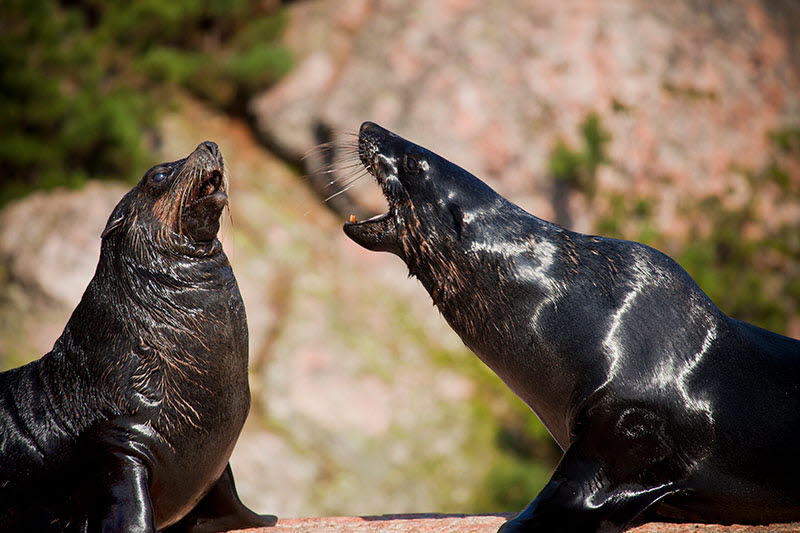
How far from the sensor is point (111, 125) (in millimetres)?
16391

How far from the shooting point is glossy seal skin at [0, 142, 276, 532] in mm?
4906

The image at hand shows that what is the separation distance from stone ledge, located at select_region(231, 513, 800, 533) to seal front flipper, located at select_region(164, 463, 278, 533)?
157mm

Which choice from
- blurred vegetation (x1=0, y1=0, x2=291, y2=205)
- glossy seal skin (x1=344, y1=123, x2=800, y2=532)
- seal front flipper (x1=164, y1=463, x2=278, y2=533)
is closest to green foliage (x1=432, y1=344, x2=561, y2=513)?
blurred vegetation (x1=0, y1=0, x2=291, y2=205)

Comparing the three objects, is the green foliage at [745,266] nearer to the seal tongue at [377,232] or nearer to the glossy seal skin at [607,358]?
the glossy seal skin at [607,358]

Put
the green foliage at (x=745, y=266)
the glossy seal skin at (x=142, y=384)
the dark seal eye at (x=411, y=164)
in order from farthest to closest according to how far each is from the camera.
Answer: the green foliage at (x=745, y=266)
the dark seal eye at (x=411, y=164)
the glossy seal skin at (x=142, y=384)

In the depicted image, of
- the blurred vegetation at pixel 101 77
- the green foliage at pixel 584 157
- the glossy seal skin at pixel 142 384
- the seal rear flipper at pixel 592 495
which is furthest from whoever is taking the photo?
the green foliage at pixel 584 157

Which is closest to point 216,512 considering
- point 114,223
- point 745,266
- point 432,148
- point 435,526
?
point 435,526

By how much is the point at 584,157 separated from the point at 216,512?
14.1 meters

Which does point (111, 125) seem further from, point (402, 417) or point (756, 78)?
point (756, 78)

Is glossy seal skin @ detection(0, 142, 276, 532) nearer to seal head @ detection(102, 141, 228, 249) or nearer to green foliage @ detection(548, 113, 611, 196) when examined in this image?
seal head @ detection(102, 141, 228, 249)

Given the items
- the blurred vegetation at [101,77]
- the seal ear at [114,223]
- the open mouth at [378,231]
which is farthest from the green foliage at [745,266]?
the seal ear at [114,223]

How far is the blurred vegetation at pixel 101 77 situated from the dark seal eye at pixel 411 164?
11.7 m

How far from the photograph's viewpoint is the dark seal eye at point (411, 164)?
17.8 ft

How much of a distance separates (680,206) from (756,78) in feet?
13.2
